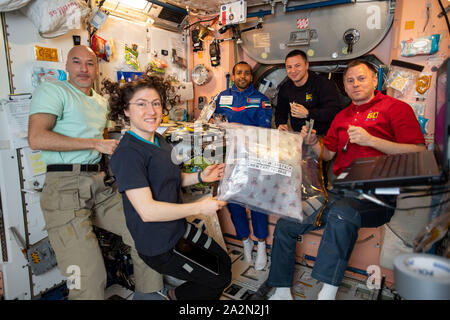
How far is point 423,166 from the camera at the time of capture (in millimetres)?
1190

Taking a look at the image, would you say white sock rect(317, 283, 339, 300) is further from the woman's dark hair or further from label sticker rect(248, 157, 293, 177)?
the woman's dark hair

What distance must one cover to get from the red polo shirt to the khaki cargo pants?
64.4 inches

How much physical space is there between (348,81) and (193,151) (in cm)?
124

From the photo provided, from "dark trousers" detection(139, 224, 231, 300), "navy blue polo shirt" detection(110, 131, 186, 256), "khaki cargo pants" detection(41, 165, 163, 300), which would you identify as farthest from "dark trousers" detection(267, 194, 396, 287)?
"khaki cargo pants" detection(41, 165, 163, 300)

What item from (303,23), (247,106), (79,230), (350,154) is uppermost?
(303,23)

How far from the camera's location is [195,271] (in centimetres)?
176

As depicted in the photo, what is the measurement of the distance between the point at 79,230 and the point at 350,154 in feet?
6.19

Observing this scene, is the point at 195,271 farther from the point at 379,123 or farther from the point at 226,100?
the point at 226,100

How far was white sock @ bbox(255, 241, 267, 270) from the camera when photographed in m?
2.51

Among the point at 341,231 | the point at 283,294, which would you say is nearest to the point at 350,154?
the point at 341,231

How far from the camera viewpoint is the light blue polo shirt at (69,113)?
189 centimetres

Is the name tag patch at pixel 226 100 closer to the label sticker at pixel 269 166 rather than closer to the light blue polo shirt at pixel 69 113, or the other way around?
the light blue polo shirt at pixel 69 113

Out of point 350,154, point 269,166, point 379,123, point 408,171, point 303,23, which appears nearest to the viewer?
point 408,171

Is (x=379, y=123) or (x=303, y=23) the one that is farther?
(x=303, y=23)
